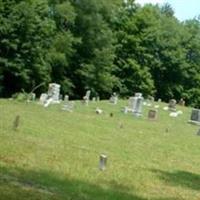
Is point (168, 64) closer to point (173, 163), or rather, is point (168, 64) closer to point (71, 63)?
point (71, 63)

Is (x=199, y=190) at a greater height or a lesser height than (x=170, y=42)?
lesser

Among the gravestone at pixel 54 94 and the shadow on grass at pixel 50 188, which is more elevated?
the gravestone at pixel 54 94

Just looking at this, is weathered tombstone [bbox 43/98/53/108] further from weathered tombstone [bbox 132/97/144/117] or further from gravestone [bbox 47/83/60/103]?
weathered tombstone [bbox 132/97/144/117]

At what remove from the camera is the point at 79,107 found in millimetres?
31172

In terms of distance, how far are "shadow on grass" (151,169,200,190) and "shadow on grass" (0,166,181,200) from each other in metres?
1.85

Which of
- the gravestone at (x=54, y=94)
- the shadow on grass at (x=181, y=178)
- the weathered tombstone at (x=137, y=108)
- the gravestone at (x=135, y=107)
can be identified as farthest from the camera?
the gravestone at (x=135, y=107)

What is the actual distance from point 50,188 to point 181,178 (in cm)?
455

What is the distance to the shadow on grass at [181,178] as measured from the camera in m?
13.0

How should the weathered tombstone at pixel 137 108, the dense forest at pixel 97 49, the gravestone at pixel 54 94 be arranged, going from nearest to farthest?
the gravestone at pixel 54 94 < the weathered tombstone at pixel 137 108 < the dense forest at pixel 97 49

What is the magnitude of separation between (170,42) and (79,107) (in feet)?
122

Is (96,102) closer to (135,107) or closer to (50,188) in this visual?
(135,107)

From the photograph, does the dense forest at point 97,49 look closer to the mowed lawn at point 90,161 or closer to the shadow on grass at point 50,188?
the mowed lawn at point 90,161

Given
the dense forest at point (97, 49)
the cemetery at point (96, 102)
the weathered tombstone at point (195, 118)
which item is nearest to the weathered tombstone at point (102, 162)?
the cemetery at point (96, 102)

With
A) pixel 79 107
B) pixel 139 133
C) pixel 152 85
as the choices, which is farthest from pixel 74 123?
pixel 152 85
